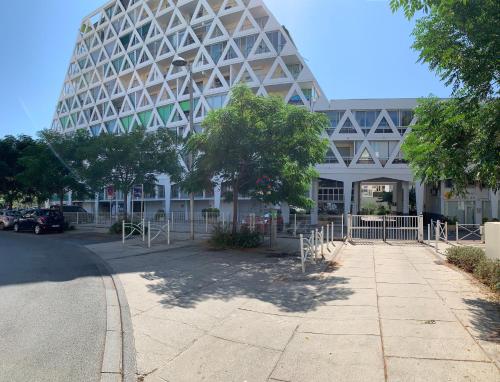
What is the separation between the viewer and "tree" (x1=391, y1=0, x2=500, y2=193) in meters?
5.74

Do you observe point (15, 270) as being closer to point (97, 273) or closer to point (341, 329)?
point (97, 273)

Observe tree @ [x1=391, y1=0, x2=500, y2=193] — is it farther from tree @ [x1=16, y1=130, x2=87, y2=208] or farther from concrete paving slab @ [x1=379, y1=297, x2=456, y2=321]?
tree @ [x1=16, y1=130, x2=87, y2=208]

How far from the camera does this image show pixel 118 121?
5197 cm

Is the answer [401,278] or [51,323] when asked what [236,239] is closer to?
[401,278]

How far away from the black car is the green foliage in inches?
915

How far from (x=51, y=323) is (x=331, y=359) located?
13.5 feet

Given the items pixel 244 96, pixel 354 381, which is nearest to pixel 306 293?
pixel 354 381

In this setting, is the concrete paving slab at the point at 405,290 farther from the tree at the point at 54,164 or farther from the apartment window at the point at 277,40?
the apartment window at the point at 277,40

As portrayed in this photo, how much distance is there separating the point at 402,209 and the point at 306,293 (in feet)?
117

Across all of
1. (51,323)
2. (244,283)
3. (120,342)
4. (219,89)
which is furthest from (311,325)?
(219,89)

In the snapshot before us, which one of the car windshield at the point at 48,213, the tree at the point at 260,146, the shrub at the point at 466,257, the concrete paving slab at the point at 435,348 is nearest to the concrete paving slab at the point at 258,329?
the concrete paving slab at the point at 435,348

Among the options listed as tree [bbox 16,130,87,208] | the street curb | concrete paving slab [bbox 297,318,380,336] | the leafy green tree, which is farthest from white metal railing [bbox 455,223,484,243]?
the leafy green tree

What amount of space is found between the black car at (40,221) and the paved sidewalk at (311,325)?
1656cm

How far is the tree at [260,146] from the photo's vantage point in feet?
46.0
